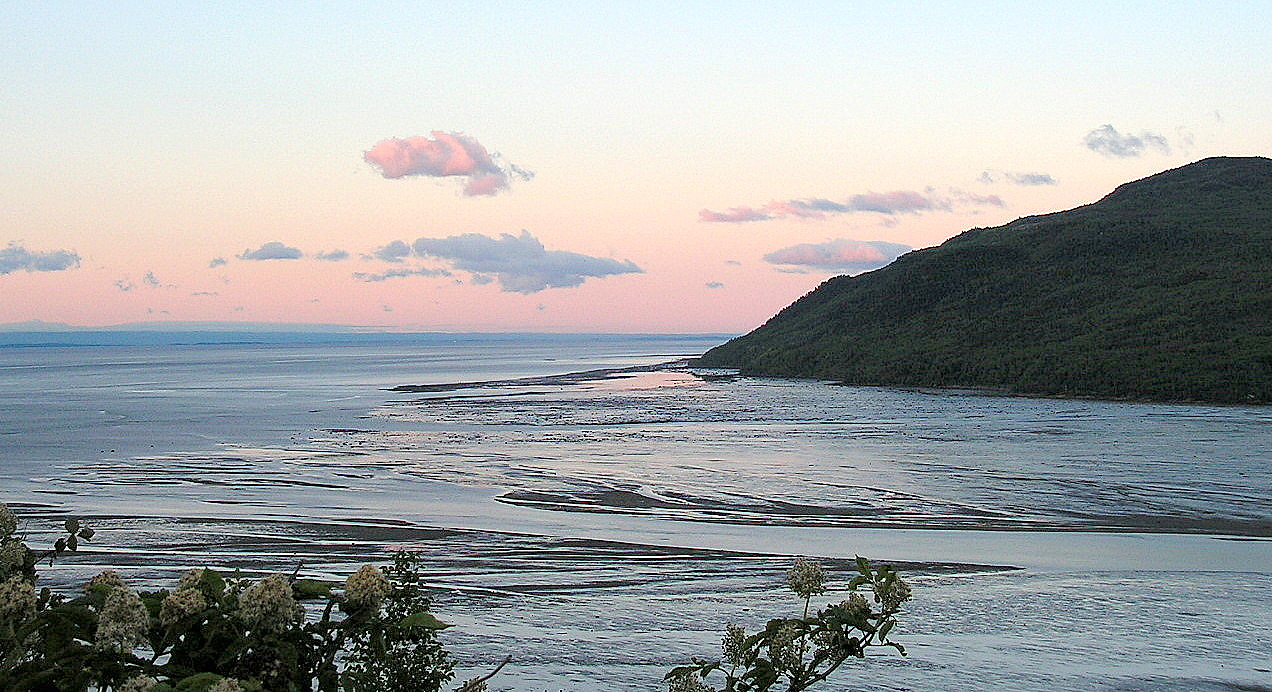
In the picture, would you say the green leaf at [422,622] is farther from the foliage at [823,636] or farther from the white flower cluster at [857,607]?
the white flower cluster at [857,607]

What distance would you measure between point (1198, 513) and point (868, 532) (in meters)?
6.22

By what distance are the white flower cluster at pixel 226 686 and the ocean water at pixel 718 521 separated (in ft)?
21.8

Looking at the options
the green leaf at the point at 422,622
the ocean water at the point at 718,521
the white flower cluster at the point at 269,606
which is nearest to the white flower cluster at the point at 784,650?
the green leaf at the point at 422,622

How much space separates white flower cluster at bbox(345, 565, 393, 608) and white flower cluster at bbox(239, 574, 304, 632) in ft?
0.50

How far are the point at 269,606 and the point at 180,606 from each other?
233mm

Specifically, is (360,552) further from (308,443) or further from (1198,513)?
(308,443)

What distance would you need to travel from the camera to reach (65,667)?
8.75 feet

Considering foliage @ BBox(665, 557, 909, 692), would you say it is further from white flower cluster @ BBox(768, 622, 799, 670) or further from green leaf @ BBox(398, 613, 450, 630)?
green leaf @ BBox(398, 613, 450, 630)

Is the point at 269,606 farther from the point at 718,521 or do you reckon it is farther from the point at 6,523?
the point at 718,521

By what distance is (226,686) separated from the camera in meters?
2.35

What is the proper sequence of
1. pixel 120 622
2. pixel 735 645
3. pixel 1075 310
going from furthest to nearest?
pixel 1075 310 → pixel 735 645 → pixel 120 622

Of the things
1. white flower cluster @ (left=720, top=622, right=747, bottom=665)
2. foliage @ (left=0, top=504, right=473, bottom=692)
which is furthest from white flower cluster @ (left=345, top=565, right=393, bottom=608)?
white flower cluster @ (left=720, top=622, right=747, bottom=665)

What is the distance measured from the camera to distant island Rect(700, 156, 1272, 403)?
5456cm

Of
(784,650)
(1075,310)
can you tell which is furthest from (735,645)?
(1075,310)
